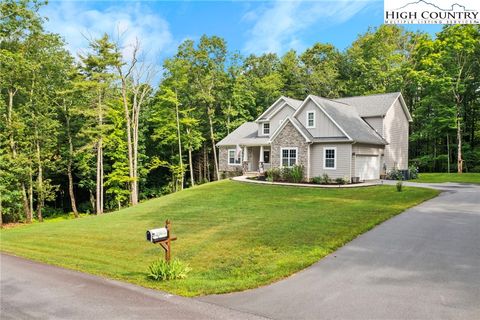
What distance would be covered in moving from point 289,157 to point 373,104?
8.62m

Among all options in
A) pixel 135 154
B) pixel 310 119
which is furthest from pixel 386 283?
pixel 135 154

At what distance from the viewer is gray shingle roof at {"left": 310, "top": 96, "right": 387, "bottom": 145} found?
71.5 feet

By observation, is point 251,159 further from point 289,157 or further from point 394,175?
point 394,175

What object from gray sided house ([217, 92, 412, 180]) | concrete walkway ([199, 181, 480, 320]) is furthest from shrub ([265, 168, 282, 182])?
concrete walkway ([199, 181, 480, 320])

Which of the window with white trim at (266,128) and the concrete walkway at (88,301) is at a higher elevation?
the window with white trim at (266,128)

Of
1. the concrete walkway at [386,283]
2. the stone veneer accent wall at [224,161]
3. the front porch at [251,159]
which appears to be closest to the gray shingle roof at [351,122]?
the front porch at [251,159]

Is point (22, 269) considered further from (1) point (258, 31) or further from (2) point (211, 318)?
(1) point (258, 31)

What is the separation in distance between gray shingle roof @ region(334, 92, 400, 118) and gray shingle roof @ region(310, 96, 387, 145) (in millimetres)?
667

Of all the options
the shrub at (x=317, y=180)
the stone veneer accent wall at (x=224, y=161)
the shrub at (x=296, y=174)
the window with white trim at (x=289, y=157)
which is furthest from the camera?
the stone veneer accent wall at (x=224, y=161)

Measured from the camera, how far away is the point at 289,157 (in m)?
23.4

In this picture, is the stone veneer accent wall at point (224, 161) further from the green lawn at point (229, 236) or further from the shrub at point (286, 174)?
the green lawn at point (229, 236)

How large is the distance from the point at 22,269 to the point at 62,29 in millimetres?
24471

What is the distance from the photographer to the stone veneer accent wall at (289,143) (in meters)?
22.7

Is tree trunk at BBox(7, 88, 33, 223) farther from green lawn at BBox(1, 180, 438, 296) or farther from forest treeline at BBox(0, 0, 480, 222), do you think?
green lawn at BBox(1, 180, 438, 296)
